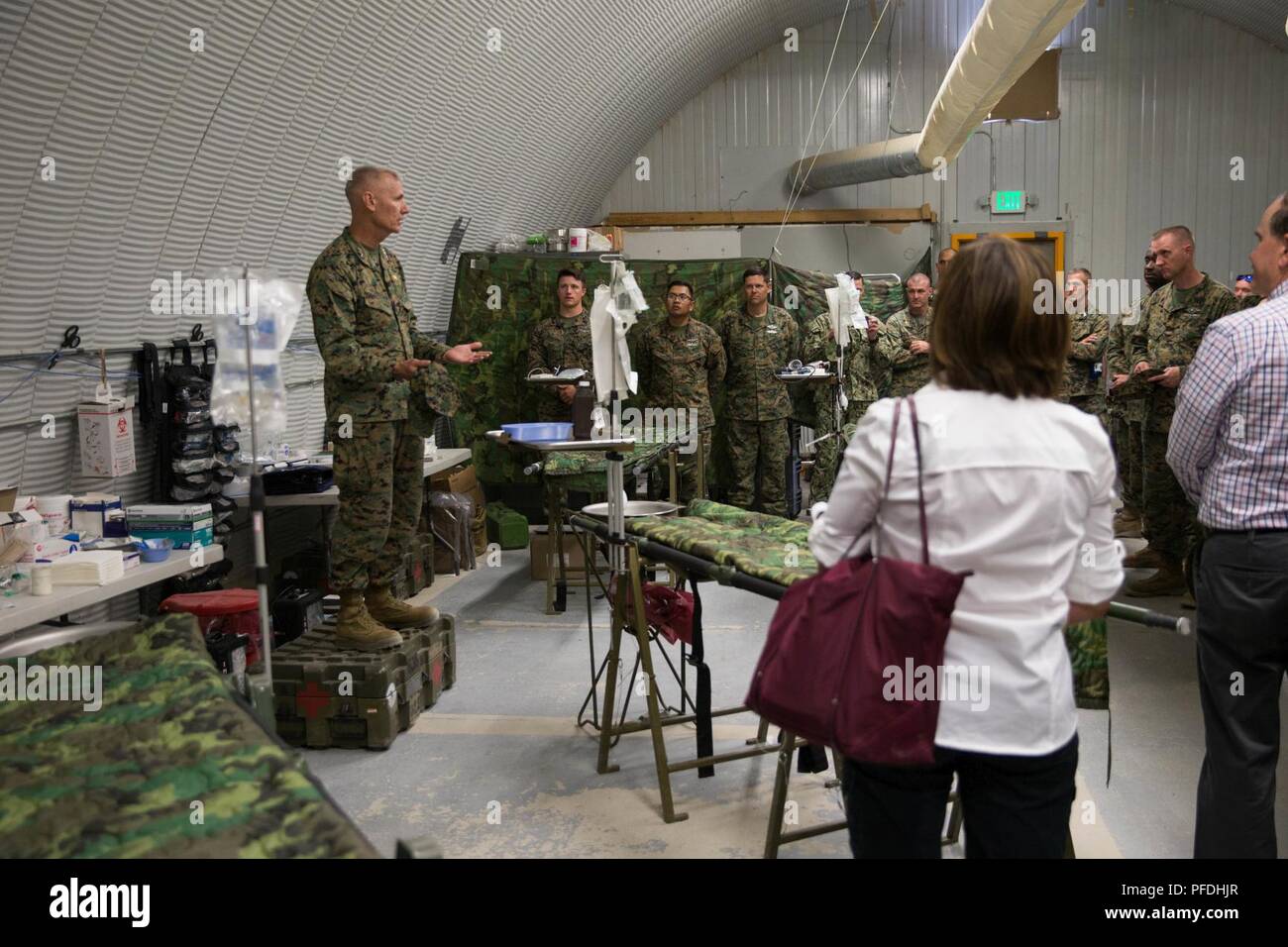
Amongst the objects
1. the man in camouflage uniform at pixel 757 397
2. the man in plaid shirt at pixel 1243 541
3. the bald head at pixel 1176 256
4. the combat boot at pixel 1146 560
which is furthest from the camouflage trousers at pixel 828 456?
the man in plaid shirt at pixel 1243 541

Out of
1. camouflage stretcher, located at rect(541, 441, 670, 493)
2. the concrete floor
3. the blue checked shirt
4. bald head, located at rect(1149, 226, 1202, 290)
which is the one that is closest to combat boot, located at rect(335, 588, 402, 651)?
the concrete floor

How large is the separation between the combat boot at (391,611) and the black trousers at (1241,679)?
3085mm

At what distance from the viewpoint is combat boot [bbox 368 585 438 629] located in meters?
4.72

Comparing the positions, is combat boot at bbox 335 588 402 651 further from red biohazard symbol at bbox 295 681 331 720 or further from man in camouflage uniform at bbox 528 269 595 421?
man in camouflage uniform at bbox 528 269 595 421

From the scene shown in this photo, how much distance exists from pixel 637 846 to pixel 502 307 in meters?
5.76

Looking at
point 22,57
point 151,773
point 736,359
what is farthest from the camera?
point 736,359

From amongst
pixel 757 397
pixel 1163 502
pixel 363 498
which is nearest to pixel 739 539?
pixel 363 498

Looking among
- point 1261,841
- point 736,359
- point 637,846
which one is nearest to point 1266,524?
point 1261,841

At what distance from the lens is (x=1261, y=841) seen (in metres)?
2.66

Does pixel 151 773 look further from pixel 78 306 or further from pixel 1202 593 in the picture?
pixel 78 306

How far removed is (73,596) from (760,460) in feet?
18.0

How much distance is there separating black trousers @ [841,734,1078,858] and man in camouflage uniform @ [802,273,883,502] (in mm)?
6122

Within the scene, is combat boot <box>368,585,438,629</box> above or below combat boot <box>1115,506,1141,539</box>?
above

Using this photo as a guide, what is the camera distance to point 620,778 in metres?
3.98
